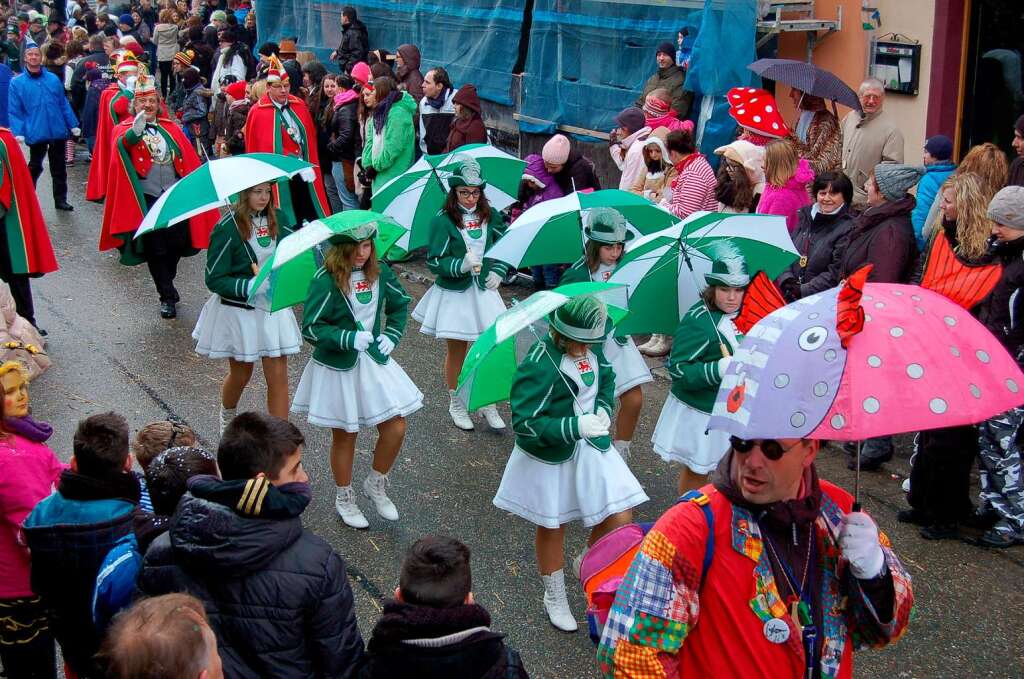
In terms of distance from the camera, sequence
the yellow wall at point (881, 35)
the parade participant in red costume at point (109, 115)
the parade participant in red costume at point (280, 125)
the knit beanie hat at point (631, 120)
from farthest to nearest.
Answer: the parade participant in red costume at point (280, 125) → the parade participant in red costume at point (109, 115) → the knit beanie hat at point (631, 120) → the yellow wall at point (881, 35)

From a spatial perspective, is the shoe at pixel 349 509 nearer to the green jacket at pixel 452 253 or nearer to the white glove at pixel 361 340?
the white glove at pixel 361 340

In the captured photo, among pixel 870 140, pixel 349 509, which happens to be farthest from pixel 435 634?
pixel 870 140

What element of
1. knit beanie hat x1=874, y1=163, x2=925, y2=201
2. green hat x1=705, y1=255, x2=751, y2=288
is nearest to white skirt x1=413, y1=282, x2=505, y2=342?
green hat x1=705, y1=255, x2=751, y2=288

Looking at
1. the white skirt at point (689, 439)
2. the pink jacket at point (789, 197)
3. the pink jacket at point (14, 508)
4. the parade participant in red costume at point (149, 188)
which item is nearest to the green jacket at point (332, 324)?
the white skirt at point (689, 439)

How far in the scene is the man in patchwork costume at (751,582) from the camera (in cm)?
282

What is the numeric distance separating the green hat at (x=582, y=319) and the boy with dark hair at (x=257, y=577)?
1.87 meters

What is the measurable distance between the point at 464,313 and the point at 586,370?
2.54 meters

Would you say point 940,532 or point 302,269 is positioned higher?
point 302,269

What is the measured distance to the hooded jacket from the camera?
331cm

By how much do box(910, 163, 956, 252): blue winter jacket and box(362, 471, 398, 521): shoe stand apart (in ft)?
13.1

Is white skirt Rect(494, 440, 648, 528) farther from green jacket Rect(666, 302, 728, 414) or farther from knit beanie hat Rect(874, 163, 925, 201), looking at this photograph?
knit beanie hat Rect(874, 163, 925, 201)

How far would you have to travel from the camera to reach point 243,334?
7180 mm

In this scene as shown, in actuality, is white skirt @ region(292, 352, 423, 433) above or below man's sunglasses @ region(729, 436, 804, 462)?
below

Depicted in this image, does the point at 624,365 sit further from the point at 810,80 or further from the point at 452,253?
the point at 810,80
